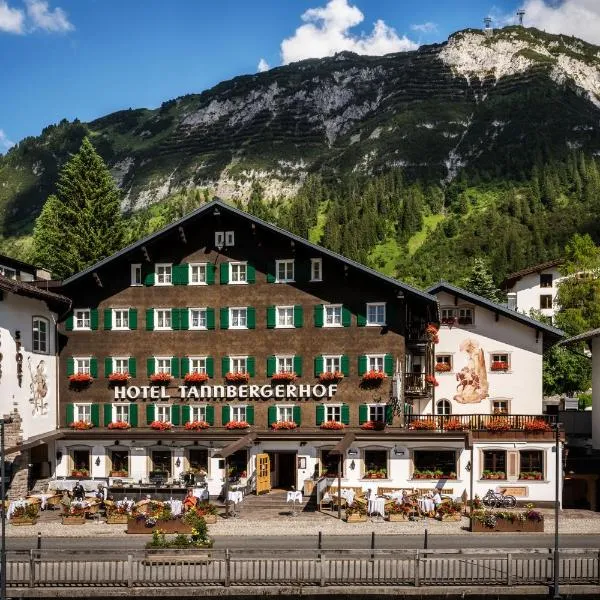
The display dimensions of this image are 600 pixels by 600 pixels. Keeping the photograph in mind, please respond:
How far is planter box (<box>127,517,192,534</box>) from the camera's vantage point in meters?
33.7

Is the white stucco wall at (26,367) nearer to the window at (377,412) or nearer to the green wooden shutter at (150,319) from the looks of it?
the green wooden shutter at (150,319)

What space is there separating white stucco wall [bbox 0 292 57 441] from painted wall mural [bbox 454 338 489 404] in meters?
21.1

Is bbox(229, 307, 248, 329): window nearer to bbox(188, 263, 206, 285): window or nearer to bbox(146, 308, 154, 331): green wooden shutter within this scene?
bbox(188, 263, 206, 285): window

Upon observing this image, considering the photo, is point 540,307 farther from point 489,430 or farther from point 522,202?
point 522,202

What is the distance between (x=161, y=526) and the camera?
1346 inches

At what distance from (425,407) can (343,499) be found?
11932mm

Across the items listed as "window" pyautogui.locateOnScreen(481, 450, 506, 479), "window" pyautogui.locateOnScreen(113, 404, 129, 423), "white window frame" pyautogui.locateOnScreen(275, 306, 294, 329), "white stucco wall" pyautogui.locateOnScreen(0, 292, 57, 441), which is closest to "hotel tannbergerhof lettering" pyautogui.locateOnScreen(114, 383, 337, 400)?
"window" pyautogui.locateOnScreen(113, 404, 129, 423)

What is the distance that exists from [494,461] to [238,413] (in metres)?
12.3

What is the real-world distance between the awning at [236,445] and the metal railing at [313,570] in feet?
40.9

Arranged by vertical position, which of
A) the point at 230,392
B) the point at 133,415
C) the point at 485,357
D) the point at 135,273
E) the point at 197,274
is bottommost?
the point at 133,415

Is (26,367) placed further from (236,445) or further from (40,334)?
(236,445)

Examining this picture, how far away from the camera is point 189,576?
25.1 metres

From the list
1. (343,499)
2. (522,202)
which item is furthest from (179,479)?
(522,202)

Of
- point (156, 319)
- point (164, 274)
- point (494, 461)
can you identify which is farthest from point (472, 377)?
point (164, 274)
